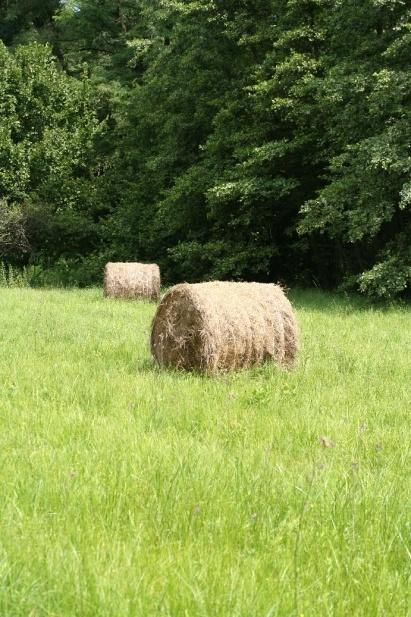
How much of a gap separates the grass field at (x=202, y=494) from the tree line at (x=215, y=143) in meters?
10.0

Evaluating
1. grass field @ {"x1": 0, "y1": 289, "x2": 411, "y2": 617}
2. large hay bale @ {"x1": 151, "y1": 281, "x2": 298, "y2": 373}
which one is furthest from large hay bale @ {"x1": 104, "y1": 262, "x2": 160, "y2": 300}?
grass field @ {"x1": 0, "y1": 289, "x2": 411, "y2": 617}

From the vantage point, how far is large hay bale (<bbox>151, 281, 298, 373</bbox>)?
7.27m

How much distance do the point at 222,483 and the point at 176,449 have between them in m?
0.63

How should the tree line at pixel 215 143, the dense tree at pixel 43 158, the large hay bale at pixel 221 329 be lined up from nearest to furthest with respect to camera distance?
the large hay bale at pixel 221 329
the tree line at pixel 215 143
the dense tree at pixel 43 158

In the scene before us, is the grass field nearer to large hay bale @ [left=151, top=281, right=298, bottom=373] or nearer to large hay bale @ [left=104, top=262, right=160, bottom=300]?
large hay bale @ [left=151, top=281, right=298, bottom=373]

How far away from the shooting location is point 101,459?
4.09 meters

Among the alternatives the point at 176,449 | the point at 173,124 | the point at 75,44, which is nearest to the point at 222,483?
the point at 176,449

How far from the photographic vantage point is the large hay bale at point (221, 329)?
23.9 ft

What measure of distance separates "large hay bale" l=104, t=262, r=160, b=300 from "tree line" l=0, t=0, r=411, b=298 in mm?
4024

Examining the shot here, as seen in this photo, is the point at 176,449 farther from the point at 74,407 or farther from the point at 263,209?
the point at 263,209

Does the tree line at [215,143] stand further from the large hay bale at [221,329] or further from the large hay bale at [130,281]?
the large hay bale at [221,329]

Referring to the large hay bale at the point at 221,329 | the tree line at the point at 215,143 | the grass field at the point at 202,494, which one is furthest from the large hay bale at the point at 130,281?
the grass field at the point at 202,494

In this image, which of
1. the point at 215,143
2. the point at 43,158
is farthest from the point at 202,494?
the point at 43,158

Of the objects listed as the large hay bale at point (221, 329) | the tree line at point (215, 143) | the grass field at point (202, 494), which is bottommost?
the grass field at point (202, 494)
